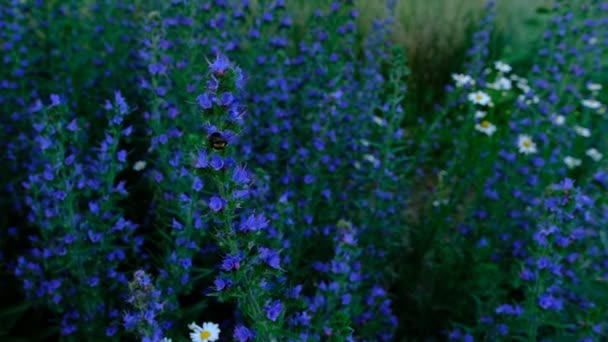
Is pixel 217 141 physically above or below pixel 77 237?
below

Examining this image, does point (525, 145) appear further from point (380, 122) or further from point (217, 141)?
point (217, 141)

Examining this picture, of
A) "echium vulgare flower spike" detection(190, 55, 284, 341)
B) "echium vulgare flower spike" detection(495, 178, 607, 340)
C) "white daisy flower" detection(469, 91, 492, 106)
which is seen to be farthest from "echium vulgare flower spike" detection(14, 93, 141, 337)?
"white daisy flower" detection(469, 91, 492, 106)

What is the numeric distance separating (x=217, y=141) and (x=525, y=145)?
2720 mm

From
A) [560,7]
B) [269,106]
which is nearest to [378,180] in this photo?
[269,106]

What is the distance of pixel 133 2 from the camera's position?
4309 millimetres

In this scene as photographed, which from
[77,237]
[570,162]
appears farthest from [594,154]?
[77,237]

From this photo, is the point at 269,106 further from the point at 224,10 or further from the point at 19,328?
the point at 19,328

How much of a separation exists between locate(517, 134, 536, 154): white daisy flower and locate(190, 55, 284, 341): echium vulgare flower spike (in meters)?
2.44

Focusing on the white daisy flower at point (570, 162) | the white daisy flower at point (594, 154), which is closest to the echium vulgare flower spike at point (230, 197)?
the white daisy flower at point (570, 162)

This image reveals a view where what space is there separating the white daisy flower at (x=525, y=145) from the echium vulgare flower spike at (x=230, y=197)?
8.00 ft

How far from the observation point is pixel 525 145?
3.59 m

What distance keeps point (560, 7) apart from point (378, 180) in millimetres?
2301

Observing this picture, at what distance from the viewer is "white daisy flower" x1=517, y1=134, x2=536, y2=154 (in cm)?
353

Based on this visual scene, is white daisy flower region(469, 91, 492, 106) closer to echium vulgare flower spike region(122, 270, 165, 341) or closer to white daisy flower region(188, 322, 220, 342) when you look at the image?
white daisy flower region(188, 322, 220, 342)
